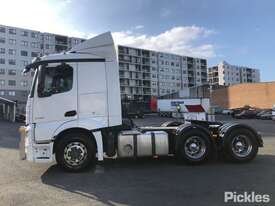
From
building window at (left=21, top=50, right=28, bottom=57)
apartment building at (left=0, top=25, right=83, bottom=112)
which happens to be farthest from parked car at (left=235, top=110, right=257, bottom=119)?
building window at (left=21, top=50, right=28, bottom=57)

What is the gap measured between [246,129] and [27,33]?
4097 inches

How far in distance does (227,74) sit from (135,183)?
154 metres

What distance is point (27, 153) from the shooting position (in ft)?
31.6

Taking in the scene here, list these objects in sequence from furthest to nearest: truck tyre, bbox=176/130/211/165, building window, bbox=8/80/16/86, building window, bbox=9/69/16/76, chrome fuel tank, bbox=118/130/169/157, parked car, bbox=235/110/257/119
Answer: building window, bbox=9/69/16/76, building window, bbox=8/80/16/86, parked car, bbox=235/110/257/119, truck tyre, bbox=176/130/211/165, chrome fuel tank, bbox=118/130/169/157

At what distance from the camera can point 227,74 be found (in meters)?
156

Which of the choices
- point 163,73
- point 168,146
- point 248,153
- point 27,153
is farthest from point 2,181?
point 163,73

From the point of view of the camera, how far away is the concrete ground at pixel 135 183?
22.5 ft

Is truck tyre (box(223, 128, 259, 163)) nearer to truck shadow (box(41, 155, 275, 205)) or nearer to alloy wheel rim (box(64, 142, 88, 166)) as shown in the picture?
truck shadow (box(41, 155, 275, 205))

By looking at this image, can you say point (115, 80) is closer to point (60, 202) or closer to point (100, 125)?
point (100, 125)

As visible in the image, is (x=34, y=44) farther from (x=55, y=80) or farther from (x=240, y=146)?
(x=240, y=146)

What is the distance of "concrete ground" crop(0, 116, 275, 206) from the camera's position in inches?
270

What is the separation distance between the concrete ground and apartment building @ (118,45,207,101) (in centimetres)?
10373

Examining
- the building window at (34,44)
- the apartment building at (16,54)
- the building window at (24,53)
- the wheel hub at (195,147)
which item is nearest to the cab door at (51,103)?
the wheel hub at (195,147)

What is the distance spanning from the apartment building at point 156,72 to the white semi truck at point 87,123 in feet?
339
